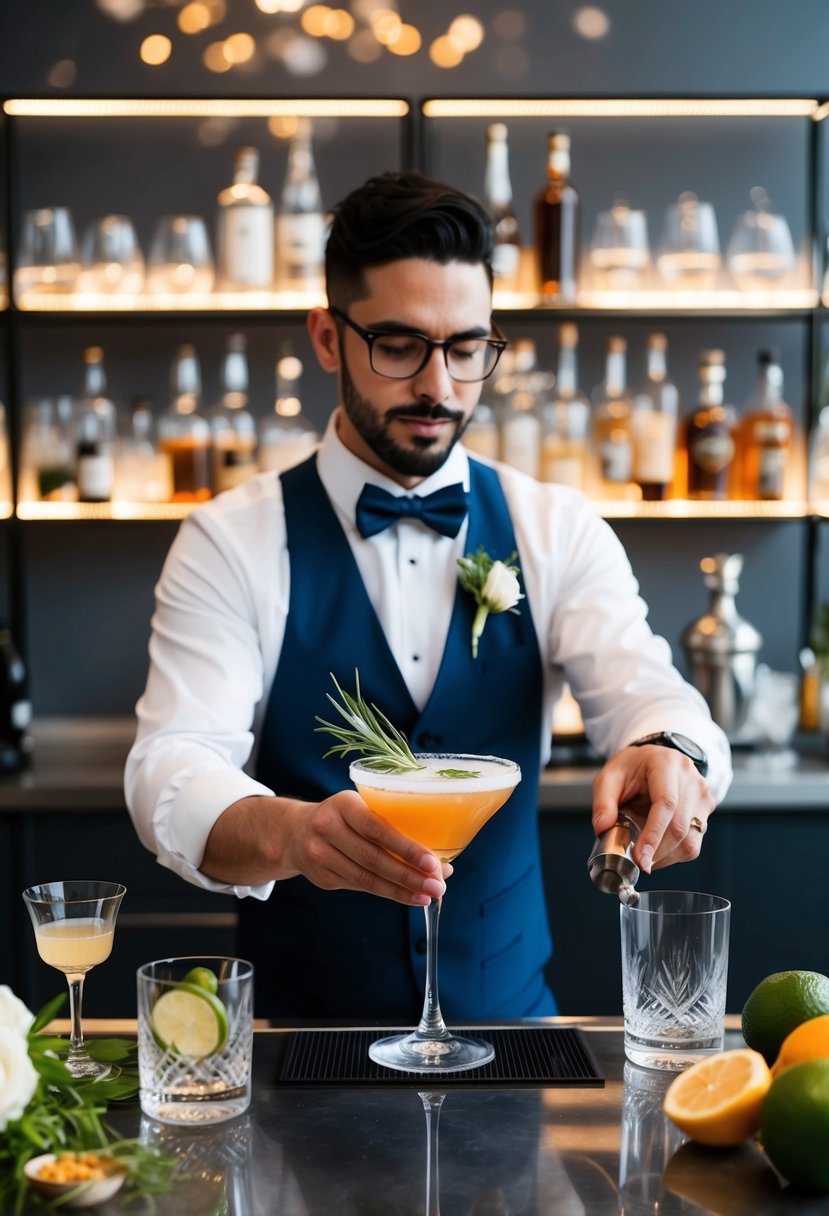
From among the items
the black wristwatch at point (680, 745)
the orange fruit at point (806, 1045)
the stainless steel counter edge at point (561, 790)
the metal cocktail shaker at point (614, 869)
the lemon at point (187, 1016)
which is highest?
the black wristwatch at point (680, 745)

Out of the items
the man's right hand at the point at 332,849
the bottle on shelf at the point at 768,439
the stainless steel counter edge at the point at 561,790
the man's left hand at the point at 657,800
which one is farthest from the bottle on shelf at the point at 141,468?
the man's left hand at the point at 657,800

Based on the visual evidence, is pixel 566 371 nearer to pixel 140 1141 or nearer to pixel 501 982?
pixel 501 982

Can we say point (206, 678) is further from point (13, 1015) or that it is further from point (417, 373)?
point (13, 1015)

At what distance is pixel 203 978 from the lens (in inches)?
43.2

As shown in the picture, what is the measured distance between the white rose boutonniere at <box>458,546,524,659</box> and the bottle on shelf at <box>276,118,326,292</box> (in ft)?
4.85

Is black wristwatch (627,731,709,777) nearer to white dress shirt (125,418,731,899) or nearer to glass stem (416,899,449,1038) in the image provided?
white dress shirt (125,418,731,899)

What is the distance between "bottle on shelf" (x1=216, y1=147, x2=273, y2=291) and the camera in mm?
3285

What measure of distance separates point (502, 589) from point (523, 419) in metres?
1.42

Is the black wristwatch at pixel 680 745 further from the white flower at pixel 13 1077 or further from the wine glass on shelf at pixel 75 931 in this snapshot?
the white flower at pixel 13 1077

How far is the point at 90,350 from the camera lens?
3.39 m

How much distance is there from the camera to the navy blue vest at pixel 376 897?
1.87 meters

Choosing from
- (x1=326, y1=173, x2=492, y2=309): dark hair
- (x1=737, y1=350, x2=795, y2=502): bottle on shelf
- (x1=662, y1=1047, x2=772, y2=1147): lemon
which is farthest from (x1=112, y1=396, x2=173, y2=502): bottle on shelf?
(x1=662, y1=1047, x2=772, y2=1147): lemon

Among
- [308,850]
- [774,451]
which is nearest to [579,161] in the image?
[774,451]

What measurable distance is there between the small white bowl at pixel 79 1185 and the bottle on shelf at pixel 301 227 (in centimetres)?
252
